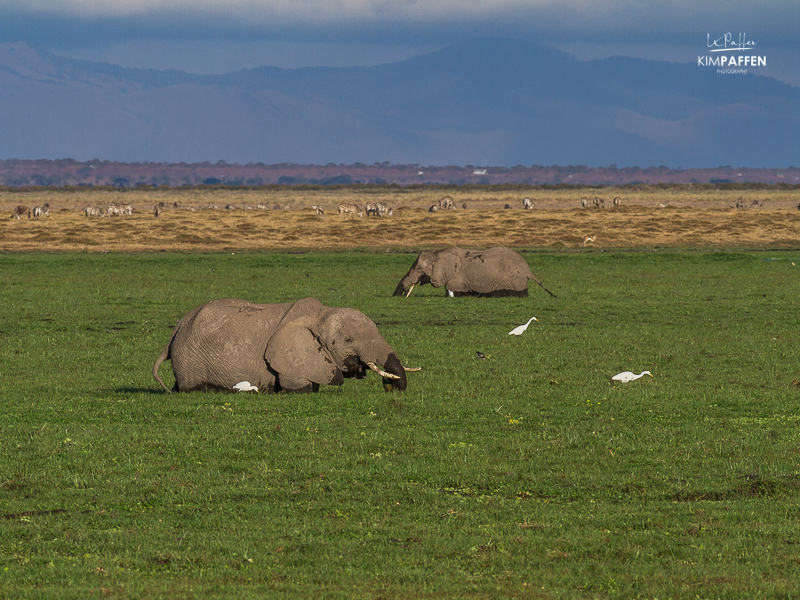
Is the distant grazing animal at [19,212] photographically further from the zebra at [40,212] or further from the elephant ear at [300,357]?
the elephant ear at [300,357]

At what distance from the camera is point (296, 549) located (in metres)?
9.09

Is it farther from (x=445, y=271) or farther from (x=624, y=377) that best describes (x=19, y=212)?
(x=624, y=377)

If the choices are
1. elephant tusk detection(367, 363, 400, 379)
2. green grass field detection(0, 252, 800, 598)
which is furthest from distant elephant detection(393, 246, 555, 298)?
elephant tusk detection(367, 363, 400, 379)

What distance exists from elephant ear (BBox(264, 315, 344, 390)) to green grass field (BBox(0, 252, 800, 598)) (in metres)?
0.32

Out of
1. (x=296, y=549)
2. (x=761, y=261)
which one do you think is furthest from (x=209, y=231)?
(x=296, y=549)

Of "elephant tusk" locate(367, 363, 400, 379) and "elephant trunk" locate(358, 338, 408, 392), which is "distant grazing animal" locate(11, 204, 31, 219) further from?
"elephant tusk" locate(367, 363, 400, 379)

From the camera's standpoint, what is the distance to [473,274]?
33719 millimetres

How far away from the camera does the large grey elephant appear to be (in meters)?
→ 15.9

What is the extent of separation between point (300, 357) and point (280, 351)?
0.32 m

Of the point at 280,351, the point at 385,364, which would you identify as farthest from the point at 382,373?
the point at 280,351

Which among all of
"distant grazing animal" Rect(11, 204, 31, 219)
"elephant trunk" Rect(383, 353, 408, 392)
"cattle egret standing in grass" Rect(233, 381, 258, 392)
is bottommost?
"cattle egret standing in grass" Rect(233, 381, 258, 392)

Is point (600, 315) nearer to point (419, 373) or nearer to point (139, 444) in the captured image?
point (419, 373)

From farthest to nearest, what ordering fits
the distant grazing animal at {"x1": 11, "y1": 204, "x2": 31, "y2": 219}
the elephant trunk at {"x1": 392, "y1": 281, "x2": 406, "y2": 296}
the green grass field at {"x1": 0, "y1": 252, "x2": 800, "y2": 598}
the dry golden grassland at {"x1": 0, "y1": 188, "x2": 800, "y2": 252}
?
the distant grazing animal at {"x1": 11, "y1": 204, "x2": 31, "y2": 219}
the dry golden grassland at {"x1": 0, "y1": 188, "x2": 800, "y2": 252}
the elephant trunk at {"x1": 392, "y1": 281, "x2": 406, "y2": 296}
the green grass field at {"x1": 0, "y1": 252, "x2": 800, "y2": 598}

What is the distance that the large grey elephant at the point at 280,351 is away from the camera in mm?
15938
